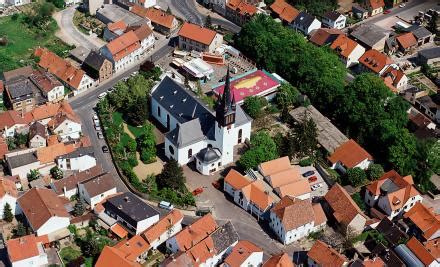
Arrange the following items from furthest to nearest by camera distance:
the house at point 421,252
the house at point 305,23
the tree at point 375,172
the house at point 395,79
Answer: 1. the house at point 305,23
2. the house at point 395,79
3. the tree at point 375,172
4. the house at point 421,252

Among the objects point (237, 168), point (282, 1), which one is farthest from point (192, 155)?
point (282, 1)

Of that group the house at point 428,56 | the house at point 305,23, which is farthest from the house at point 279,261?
the house at point 305,23

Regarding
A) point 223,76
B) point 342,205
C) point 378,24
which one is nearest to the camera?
→ point 342,205

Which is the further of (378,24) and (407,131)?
(378,24)

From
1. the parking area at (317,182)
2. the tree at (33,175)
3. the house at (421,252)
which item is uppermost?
the house at (421,252)

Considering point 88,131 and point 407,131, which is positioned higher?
point 407,131

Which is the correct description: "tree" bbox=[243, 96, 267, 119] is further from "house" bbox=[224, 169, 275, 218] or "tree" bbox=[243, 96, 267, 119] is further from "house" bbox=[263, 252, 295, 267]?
"house" bbox=[263, 252, 295, 267]

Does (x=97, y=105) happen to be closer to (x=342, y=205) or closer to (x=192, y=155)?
(x=192, y=155)

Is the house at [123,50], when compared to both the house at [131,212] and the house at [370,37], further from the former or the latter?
→ the house at [370,37]
